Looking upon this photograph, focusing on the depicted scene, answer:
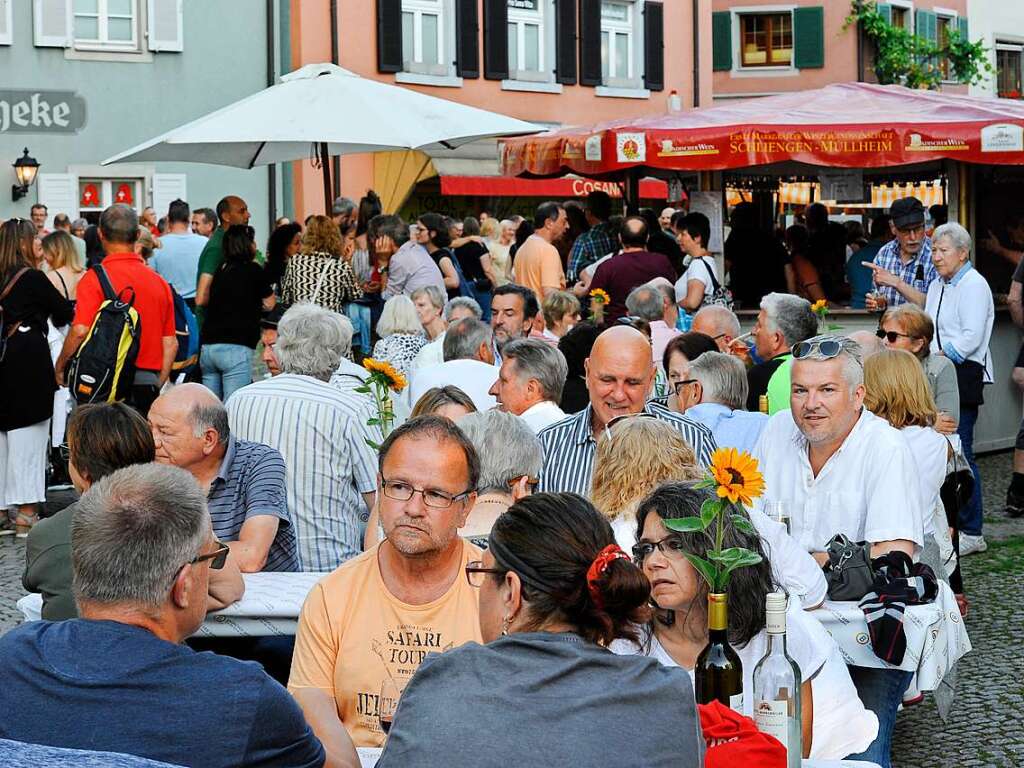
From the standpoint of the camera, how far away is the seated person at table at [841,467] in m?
5.58

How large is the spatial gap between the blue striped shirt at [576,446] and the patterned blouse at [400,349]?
2.91 metres

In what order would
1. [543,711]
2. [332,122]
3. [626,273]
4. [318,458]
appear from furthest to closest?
[626,273], [332,122], [318,458], [543,711]

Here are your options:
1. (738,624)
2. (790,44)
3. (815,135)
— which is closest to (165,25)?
(815,135)

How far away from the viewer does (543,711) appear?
2.89m

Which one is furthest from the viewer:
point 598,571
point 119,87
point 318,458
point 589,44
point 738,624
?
point 589,44

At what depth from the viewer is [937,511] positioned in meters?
6.71

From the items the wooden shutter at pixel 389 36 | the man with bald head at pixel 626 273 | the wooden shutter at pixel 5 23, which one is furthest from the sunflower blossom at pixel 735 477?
the wooden shutter at pixel 389 36

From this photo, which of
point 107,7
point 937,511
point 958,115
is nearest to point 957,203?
point 958,115

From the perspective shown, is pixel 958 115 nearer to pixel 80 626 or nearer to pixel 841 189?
pixel 841 189

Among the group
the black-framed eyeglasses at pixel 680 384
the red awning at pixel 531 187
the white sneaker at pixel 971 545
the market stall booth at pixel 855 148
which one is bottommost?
the white sneaker at pixel 971 545

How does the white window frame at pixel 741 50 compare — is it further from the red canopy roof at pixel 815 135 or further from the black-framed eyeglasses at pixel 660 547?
the black-framed eyeglasses at pixel 660 547

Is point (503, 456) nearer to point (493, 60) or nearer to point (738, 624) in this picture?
point (738, 624)

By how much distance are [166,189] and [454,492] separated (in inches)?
821

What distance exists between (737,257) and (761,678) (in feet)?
36.0
